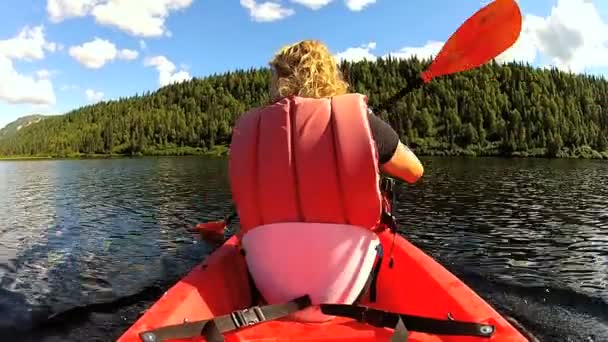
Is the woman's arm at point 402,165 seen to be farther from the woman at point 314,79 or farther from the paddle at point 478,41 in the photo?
the paddle at point 478,41

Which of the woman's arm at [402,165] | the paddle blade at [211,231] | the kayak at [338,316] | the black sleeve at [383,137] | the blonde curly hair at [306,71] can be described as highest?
the blonde curly hair at [306,71]

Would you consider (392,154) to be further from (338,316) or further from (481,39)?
(481,39)

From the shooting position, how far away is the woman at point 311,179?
356cm

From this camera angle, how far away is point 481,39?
6043 mm

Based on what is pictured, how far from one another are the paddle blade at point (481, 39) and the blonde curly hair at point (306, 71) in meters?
2.56

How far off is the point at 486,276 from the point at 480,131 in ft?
496

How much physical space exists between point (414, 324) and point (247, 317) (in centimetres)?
115

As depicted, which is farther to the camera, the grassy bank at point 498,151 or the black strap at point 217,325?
the grassy bank at point 498,151

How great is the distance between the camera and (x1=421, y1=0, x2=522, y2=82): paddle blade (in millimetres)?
5785

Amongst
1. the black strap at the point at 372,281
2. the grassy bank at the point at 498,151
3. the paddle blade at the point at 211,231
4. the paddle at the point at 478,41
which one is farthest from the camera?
the grassy bank at the point at 498,151

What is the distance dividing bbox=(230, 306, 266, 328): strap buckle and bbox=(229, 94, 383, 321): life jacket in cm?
35

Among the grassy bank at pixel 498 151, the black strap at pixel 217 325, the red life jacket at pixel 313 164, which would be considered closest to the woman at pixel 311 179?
the red life jacket at pixel 313 164

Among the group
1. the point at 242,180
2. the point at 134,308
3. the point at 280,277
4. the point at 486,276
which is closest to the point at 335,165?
the point at 242,180

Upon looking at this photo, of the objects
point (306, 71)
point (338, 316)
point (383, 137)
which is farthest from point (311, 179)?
point (338, 316)
